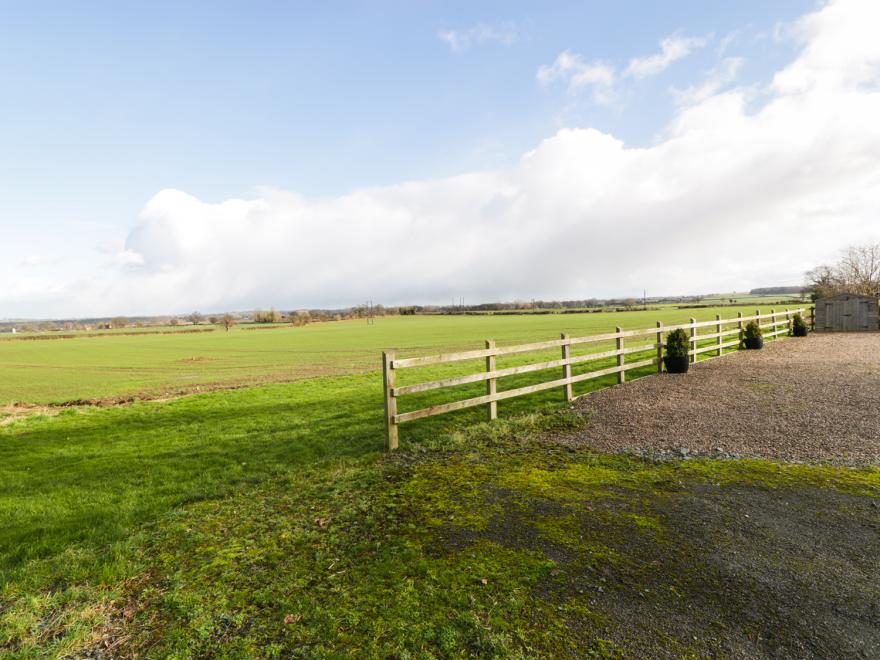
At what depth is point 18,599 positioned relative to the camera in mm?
3520

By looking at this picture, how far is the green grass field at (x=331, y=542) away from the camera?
293 cm

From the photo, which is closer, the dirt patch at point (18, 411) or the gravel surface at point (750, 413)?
the gravel surface at point (750, 413)

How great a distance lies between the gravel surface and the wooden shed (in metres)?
17.0

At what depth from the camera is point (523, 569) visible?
11.6 feet

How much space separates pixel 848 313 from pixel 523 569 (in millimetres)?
33810

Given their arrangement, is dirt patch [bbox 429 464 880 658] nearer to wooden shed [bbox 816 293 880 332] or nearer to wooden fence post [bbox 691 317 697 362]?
wooden fence post [bbox 691 317 697 362]

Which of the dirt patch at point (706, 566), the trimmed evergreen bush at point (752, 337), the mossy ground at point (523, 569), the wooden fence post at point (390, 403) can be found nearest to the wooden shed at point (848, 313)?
the trimmed evergreen bush at point (752, 337)

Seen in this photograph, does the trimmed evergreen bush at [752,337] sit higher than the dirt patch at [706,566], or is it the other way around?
the trimmed evergreen bush at [752,337]

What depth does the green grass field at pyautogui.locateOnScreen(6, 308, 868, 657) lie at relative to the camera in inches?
115

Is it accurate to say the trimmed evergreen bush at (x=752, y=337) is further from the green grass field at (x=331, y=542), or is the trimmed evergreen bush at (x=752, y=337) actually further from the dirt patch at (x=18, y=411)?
the dirt patch at (x=18, y=411)

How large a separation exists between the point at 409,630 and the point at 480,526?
5.11 ft

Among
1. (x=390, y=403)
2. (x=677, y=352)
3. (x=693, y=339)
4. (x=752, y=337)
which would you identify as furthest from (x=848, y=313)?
(x=390, y=403)

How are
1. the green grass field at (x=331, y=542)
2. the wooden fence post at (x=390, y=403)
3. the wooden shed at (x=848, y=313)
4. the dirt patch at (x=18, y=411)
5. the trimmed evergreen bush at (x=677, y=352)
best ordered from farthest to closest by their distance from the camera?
1. the wooden shed at (x=848, y=313)
2. the trimmed evergreen bush at (x=677, y=352)
3. the dirt patch at (x=18, y=411)
4. the wooden fence post at (x=390, y=403)
5. the green grass field at (x=331, y=542)

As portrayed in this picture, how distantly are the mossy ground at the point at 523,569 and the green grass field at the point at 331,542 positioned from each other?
0.07 feet
